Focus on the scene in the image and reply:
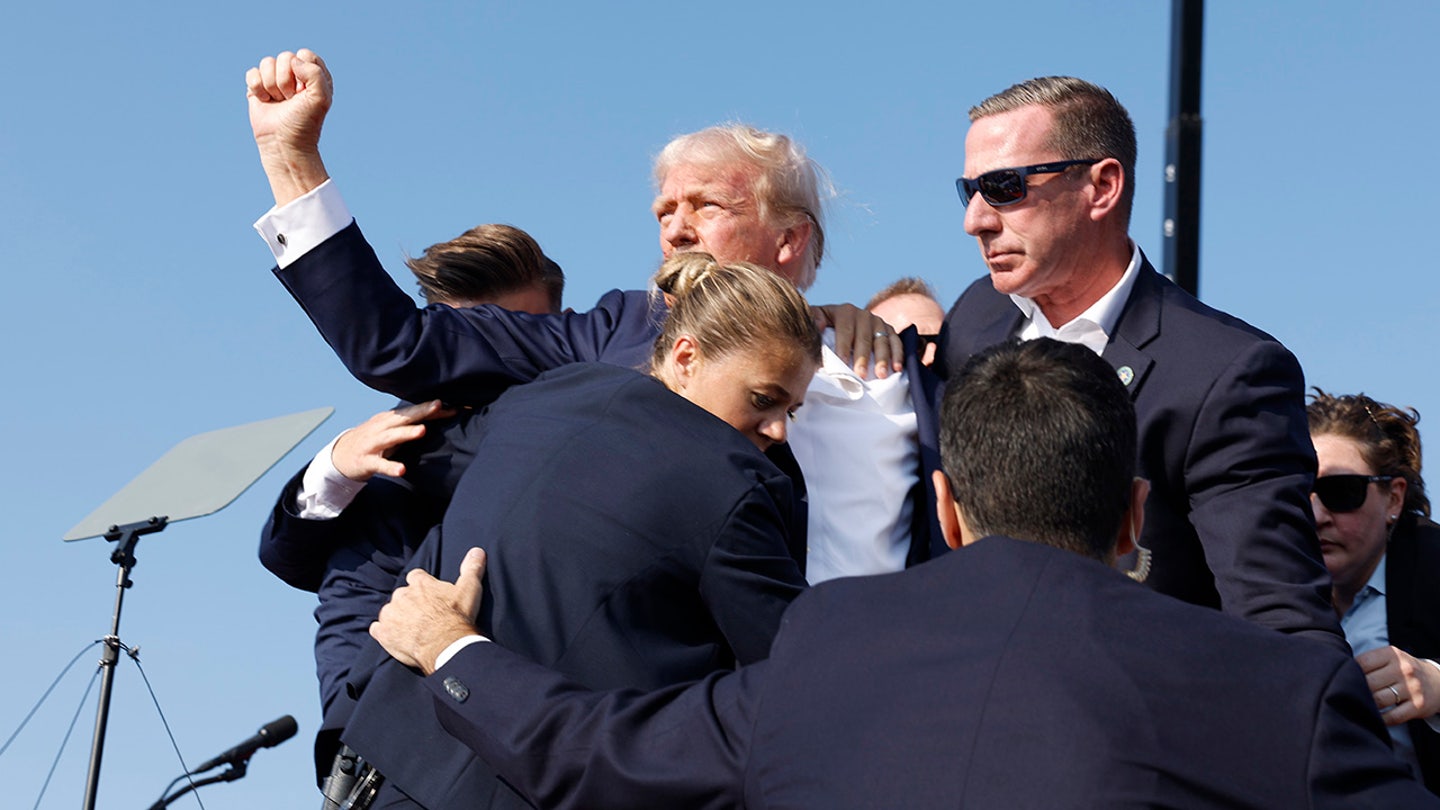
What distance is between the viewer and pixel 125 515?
24.5 ft

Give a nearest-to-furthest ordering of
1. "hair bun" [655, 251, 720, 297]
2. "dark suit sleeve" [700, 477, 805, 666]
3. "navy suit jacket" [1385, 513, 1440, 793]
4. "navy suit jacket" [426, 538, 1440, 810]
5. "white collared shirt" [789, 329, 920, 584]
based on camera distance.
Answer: "navy suit jacket" [426, 538, 1440, 810]
"dark suit sleeve" [700, 477, 805, 666]
"hair bun" [655, 251, 720, 297]
"white collared shirt" [789, 329, 920, 584]
"navy suit jacket" [1385, 513, 1440, 793]

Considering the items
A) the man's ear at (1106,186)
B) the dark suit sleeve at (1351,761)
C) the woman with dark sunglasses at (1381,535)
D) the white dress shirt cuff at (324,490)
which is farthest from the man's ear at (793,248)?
the dark suit sleeve at (1351,761)

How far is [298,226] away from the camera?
3492mm

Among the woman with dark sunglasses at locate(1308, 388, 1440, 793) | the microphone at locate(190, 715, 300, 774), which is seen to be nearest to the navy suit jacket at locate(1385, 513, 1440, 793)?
the woman with dark sunglasses at locate(1308, 388, 1440, 793)

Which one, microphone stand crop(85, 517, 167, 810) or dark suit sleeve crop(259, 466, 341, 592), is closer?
dark suit sleeve crop(259, 466, 341, 592)

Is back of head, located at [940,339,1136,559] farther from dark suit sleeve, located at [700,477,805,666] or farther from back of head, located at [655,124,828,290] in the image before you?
back of head, located at [655,124,828,290]

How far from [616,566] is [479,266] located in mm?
2131

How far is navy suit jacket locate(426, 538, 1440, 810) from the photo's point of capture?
6.64 ft

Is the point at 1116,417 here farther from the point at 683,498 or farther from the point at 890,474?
the point at 890,474

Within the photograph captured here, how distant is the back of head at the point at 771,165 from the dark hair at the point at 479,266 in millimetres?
676

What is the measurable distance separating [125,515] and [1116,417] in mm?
6018

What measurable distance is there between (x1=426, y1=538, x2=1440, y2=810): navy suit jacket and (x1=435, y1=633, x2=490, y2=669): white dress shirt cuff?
525 millimetres

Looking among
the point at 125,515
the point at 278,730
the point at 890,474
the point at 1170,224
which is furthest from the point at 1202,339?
the point at 125,515

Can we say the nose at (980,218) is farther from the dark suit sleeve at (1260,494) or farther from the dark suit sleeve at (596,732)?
the dark suit sleeve at (596,732)
